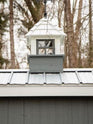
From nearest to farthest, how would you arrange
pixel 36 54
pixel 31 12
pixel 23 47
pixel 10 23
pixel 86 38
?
pixel 36 54 < pixel 10 23 < pixel 31 12 < pixel 86 38 < pixel 23 47

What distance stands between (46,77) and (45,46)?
0.91 m

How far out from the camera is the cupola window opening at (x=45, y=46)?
5.31 metres

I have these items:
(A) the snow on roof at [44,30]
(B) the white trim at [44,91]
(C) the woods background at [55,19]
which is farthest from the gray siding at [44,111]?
(C) the woods background at [55,19]

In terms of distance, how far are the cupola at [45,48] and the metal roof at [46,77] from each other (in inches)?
7.5

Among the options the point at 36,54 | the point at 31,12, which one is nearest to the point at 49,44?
the point at 36,54

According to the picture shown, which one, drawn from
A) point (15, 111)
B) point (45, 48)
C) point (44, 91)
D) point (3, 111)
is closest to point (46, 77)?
point (44, 91)

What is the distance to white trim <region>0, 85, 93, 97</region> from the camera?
166 inches

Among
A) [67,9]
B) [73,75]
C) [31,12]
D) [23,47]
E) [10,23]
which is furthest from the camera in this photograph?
[23,47]

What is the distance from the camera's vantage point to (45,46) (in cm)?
529

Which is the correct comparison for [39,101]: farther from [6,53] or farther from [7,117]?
[6,53]

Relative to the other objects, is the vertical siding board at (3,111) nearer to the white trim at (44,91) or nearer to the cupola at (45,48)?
the white trim at (44,91)

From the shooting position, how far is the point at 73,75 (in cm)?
488

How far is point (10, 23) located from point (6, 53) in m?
7.69

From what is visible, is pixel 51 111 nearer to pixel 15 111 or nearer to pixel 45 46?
pixel 15 111
